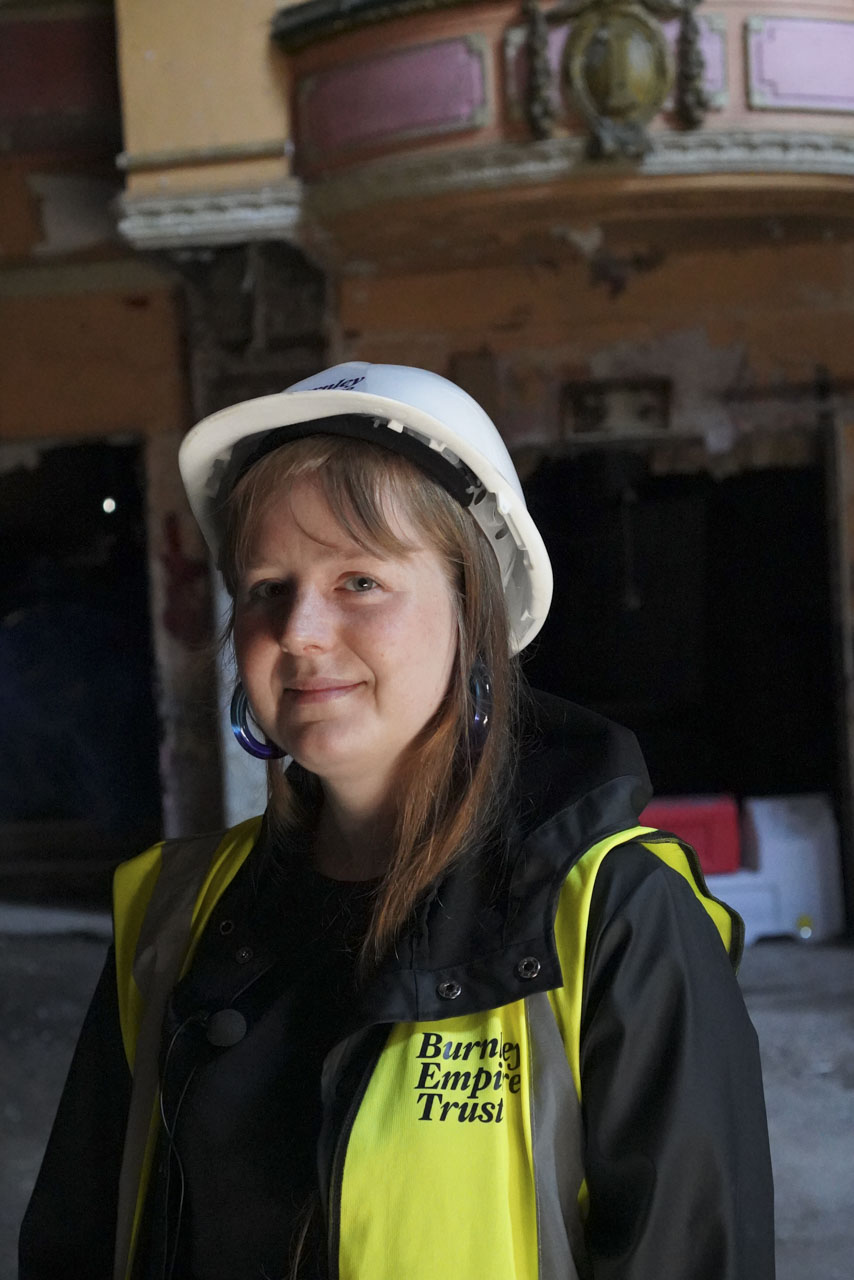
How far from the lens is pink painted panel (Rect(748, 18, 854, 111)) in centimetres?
464

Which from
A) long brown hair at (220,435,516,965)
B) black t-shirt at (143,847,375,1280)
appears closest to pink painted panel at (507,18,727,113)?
long brown hair at (220,435,516,965)

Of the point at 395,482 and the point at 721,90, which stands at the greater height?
the point at 721,90

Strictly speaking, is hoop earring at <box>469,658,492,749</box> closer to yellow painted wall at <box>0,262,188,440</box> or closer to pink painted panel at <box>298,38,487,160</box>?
pink painted panel at <box>298,38,487,160</box>

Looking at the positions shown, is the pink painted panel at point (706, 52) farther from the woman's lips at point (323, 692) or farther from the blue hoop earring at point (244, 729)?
the woman's lips at point (323, 692)

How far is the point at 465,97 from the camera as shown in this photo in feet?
15.5

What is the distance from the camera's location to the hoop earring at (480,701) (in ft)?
4.38

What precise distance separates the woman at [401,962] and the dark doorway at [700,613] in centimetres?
458

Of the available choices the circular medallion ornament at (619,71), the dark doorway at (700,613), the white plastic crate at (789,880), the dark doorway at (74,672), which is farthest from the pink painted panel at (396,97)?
the white plastic crate at (789,880)

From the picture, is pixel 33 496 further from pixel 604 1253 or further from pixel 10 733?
pixel 604 1253

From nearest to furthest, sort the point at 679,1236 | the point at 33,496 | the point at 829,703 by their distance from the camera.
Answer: the point at 679,1236, the point at 829,703, the point at 33,496

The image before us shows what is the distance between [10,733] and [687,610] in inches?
155

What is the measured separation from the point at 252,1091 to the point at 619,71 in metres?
4.42

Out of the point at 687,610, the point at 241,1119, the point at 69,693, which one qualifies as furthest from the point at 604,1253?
the point at 69,693

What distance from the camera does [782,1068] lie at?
4203 mm
